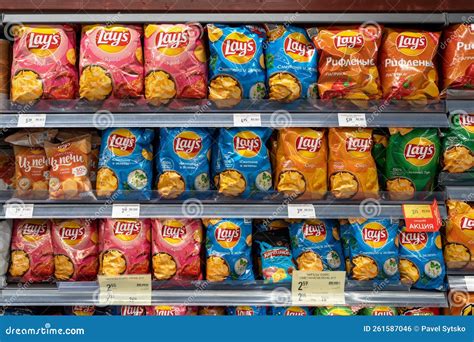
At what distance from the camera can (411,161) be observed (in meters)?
2.33

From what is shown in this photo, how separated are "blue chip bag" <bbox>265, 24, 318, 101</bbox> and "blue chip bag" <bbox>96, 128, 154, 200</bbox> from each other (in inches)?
26.3

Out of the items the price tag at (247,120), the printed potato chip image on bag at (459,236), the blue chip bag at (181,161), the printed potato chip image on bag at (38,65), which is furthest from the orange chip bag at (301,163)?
the printed potato chip image on bag at (38,65)

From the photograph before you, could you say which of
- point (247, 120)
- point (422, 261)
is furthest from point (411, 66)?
point (422, 261)

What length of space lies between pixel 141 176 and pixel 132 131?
21cm

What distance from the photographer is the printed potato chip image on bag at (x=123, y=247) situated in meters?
2.30

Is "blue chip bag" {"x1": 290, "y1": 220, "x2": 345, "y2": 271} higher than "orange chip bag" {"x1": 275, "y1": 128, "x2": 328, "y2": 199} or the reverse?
the reverse

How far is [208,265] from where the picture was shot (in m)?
2.34

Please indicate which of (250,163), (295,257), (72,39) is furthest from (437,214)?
(72,39)

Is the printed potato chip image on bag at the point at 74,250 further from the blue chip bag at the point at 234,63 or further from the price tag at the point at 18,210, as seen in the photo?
the blue chip bag at the point at 234,63

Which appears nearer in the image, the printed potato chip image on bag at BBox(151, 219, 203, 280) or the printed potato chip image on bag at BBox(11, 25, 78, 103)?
the printed potato chip image on bag at BBox(11, 25, 78, 103)

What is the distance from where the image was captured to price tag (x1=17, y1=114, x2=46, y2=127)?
218 centimetres

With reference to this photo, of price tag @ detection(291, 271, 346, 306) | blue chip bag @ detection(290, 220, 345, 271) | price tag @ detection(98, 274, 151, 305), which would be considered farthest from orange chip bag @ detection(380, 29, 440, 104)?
price tag @ detection(98, 274, 151, 305)

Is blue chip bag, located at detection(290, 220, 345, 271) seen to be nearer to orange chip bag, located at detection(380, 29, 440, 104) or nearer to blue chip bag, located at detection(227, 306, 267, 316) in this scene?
blue chip bag, located at detection(227, 306, 267, 316)

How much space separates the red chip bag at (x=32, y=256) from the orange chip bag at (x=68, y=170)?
23 centimetres
